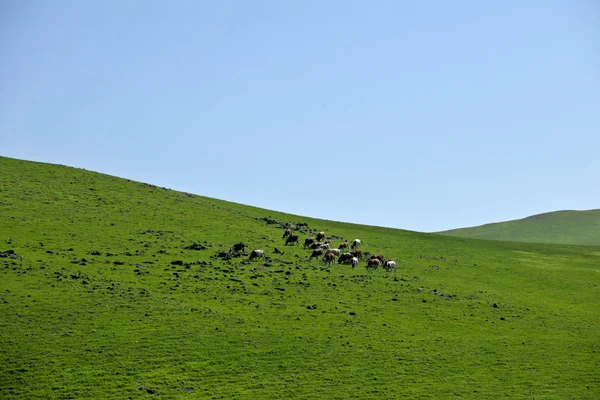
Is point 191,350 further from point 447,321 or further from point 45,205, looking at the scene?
point 45,205

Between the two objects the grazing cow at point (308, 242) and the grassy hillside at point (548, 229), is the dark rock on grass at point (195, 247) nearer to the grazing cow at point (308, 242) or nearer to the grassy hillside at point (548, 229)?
the grazing cow at point (308, 242)

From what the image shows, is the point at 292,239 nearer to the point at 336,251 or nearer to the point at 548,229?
the point at 336,251

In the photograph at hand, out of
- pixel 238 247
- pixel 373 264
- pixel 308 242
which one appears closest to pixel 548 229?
pixel 308 242

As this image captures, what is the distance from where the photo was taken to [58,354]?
1451 inches

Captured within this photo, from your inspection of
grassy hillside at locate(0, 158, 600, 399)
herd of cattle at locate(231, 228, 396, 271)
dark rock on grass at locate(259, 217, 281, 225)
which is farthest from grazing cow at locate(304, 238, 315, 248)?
dark rock on grass at locate(259, 217, 281, 225)

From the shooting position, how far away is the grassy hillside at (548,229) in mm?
140000

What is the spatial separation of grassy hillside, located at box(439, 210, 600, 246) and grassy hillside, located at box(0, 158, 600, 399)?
67.6m

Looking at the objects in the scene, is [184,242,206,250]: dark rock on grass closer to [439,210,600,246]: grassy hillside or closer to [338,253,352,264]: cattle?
[338,253,352,264]: cattle

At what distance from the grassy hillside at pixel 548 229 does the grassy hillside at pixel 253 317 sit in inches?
2661

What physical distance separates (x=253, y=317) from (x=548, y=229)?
4771 inches

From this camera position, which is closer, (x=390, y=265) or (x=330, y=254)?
(x=330, y=254)

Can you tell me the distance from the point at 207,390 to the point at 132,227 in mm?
36486

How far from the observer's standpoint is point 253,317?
4544 cm

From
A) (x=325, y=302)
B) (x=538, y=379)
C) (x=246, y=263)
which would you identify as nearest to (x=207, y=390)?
(x=325, y=302)
